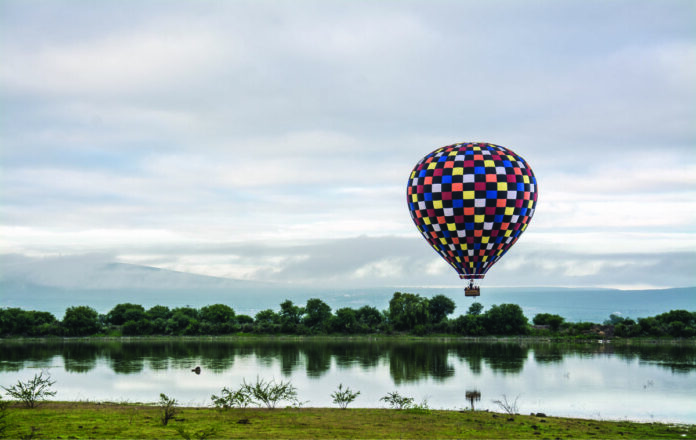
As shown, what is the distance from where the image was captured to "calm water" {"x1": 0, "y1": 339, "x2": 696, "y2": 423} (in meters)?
36.2

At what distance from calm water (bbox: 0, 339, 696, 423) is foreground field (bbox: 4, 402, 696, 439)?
15.6 feet

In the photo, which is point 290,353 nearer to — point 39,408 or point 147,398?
point 147,398

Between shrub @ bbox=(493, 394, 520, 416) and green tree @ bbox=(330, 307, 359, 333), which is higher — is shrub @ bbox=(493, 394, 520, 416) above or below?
below

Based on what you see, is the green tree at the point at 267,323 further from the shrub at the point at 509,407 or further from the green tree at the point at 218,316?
the shrub at the point at 509,407

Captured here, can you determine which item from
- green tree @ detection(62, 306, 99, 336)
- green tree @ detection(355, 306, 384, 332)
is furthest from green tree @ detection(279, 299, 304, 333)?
green tree @ detection(62, 306, 99, 336)

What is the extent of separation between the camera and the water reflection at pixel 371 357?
52750 millimetres

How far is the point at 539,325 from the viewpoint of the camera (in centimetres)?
9775

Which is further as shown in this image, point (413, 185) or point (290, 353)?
point (290, 353)

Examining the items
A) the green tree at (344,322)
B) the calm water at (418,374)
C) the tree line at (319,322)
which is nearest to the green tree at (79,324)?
the tree line at (319,322)

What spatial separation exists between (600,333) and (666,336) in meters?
8.27

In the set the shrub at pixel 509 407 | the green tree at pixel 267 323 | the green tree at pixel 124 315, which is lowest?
the shrub at pixel 509 407

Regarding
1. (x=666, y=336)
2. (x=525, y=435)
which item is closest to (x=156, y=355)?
(x=525, y=435)

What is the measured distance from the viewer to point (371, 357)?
2480 inches

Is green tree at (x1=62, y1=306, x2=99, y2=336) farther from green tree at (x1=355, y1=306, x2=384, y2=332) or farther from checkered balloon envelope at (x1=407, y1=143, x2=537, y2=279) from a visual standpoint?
checkered balloon envelope at (x1=407, y1=143, x2=537, y2=279)
